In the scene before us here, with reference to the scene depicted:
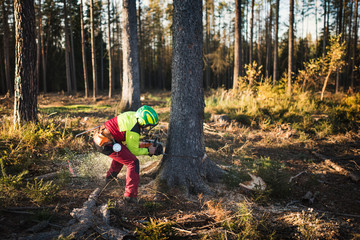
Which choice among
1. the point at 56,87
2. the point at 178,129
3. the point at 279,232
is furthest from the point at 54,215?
A: the point at 56,87

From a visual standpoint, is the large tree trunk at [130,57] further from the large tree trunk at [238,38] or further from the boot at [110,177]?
the boot at [110,177]

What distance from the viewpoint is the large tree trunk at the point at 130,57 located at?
9.73 metres

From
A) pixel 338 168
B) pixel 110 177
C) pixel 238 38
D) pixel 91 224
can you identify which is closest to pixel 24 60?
pixel 110 177

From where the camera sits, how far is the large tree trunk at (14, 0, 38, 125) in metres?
5.71

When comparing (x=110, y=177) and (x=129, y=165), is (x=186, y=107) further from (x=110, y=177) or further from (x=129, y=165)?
(x=110, y=177)

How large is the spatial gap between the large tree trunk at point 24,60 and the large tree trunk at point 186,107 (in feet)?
14.3

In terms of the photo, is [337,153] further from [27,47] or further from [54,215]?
[27,47]

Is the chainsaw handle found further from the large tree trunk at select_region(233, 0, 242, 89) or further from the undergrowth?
the large tree trunk at select_region(233, 0, 242, 89)

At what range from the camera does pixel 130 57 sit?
9.99 meters

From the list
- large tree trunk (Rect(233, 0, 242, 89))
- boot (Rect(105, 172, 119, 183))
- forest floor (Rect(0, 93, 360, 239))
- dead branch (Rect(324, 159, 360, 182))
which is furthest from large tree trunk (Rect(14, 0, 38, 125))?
large tree trunk (Rect(233, 0, 242, 89))

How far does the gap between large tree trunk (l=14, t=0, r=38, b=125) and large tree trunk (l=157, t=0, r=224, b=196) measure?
4359 millimetres

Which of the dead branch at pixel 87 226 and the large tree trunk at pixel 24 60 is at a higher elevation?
the large tree trunk at pixel 24 60

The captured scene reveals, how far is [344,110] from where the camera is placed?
31.2 ft

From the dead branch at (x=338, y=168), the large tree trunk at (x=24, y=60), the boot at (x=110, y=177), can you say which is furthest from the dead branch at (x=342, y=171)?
the large tree trunk at (x=24, y=60)
